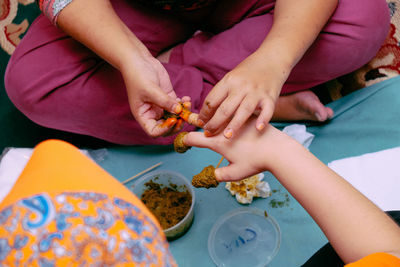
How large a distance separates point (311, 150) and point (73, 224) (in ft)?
2.64

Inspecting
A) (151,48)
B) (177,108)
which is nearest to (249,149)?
(177,108)

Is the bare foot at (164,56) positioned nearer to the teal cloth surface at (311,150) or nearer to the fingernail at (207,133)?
the teal cloth surface at (311,150)

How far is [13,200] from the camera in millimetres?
420

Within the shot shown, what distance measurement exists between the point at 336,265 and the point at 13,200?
0.63 metres

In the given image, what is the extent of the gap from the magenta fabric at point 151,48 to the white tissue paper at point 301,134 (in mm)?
123

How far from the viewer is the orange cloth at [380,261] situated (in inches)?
17.1

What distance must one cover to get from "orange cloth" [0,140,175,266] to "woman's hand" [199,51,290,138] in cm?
26

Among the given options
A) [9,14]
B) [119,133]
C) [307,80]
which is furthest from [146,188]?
[9,14]

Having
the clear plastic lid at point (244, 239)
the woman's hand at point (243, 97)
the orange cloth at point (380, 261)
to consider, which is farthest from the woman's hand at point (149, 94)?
the orange cloth at point (380, 261)

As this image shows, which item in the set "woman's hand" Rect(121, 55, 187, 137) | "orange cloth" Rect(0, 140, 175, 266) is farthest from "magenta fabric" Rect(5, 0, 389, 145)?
"orange cloth" Rect(0, 140, 175, 266)

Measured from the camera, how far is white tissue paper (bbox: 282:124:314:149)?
99 cm

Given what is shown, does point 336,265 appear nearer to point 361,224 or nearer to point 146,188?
point 361,224

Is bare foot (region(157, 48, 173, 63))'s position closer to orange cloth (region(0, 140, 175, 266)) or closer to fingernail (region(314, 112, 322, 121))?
fingernail (region(314, 112, 322, 121))

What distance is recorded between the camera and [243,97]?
0.64 meters
